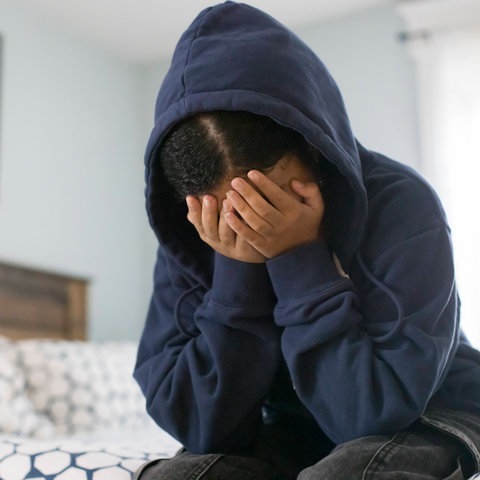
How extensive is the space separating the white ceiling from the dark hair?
206cm

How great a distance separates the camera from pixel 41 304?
8.45 feet

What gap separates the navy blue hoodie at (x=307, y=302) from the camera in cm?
76

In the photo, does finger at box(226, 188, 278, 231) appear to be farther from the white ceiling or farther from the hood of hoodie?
the white ceiling

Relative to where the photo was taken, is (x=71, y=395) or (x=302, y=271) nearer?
(x=302, y=271)

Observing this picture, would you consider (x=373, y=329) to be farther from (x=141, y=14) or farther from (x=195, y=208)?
(x=141, y=14)

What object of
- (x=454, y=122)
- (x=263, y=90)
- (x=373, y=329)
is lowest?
(x=373, y=329)

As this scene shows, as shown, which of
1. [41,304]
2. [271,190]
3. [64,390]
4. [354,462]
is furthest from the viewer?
[41,304]

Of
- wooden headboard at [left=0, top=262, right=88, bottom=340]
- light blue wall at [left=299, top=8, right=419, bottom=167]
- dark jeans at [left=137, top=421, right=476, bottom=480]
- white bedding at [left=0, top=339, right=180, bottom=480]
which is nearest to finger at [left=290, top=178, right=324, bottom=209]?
dark jeans at [left=137, top=421, right=476, bottom=480]

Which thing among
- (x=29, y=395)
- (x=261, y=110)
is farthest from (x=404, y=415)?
(x=29, y=395)

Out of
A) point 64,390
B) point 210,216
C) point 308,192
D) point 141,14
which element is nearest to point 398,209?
point 308,192

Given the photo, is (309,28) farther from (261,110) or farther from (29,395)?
(261,110)

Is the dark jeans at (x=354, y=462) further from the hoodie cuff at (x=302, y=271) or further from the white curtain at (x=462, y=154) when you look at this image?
the white curtain at (x=462, y=154)

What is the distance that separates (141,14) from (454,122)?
132cm

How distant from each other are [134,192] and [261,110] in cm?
253
